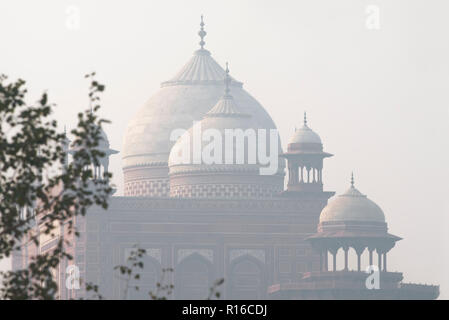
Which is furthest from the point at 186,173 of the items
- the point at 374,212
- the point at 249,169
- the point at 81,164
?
the point at 81,164

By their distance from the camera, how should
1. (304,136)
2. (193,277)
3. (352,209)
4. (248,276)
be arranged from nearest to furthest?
(352,209), (193,277), (248,276), (304,136)

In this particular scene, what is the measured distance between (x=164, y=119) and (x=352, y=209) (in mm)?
12070

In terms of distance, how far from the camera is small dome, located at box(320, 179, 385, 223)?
58875mm

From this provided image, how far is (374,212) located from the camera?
5956 cm

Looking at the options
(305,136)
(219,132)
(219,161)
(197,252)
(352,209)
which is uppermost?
(219,132)

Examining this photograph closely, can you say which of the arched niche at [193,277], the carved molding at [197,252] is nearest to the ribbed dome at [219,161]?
the carved molding at [197,252]

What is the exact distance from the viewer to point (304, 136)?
63250 millimetres

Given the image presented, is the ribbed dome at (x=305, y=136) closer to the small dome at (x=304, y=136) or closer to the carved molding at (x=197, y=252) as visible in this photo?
the small dome at (x=304, y=136)

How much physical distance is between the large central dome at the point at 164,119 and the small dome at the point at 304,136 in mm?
3723

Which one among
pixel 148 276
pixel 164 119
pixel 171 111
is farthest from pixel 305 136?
pixel 148 276

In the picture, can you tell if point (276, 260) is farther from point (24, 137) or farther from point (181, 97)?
point (24, 137)

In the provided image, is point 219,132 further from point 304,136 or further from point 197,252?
point 197,252

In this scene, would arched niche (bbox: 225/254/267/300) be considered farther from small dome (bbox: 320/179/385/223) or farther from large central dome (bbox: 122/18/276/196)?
large central dome (bbox: 122/18/276/196)

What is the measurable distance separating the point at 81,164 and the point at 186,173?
157 ft
